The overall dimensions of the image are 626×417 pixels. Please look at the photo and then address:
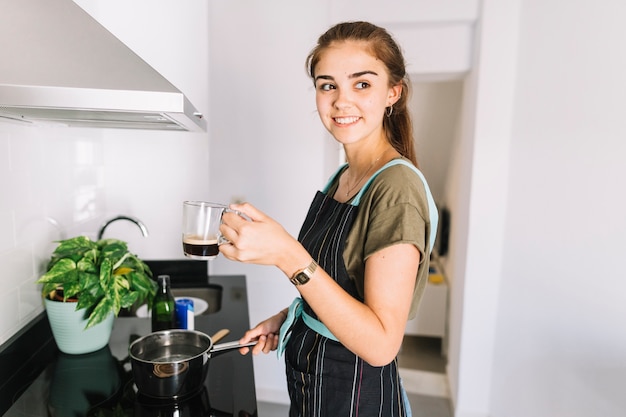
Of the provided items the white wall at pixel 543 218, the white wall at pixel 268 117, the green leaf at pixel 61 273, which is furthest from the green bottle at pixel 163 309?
the white wall at pixel 543 218

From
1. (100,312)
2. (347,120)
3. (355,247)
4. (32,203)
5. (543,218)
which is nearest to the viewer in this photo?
(355,247)

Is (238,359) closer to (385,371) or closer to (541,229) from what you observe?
(385,371)

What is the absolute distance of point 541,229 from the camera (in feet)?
6.24

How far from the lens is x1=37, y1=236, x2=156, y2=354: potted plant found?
3.59ft

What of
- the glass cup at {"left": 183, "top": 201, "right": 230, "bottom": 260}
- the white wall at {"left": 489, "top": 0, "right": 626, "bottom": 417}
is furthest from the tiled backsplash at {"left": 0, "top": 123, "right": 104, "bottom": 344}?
the white wall at {"left": 489, "top": 0, "right": 626, "bottom": 417}

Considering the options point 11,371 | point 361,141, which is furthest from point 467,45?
point 11,371

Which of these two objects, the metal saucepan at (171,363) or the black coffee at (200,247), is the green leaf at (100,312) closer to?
the metal saucepan at (171,363)

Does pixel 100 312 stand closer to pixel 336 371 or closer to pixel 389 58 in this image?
pixel 336 371

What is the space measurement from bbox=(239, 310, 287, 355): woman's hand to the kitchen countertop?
63 millimetres

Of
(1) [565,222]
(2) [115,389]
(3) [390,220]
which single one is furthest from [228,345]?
(1) [565,222]

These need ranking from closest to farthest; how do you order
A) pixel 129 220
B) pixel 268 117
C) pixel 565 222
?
pixel 129 220 → pixel 565 222 → pixel 268 117

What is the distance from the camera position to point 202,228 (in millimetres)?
905

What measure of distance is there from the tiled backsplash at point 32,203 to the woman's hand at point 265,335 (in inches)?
23.3

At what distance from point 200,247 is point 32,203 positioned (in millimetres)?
641
